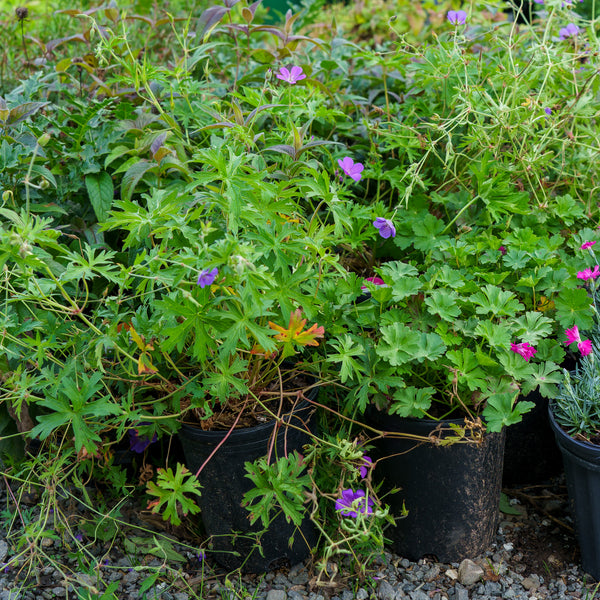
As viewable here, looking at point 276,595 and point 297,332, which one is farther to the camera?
point 276,595

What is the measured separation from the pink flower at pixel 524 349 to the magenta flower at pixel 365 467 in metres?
0.44

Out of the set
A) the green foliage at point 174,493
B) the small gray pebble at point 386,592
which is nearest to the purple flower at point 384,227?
the green foliage at point 174,493

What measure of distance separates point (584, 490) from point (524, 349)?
15.8 inches

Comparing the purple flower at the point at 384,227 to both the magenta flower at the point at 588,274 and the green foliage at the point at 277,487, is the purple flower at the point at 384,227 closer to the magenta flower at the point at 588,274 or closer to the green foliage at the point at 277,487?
the magenta flower at the point at 588,274

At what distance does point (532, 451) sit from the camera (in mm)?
2035

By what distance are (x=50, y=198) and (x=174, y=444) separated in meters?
0.86

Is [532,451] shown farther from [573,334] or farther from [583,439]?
[573,334]

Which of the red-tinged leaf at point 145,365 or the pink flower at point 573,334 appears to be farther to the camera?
the pink flower at point 573,334

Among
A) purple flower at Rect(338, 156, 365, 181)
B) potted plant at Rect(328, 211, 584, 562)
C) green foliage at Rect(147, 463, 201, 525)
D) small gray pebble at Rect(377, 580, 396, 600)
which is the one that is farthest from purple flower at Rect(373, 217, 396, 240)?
small gray pebble at Rect(377, 580, 396, 600)

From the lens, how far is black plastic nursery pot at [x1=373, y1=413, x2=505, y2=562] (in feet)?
5.41

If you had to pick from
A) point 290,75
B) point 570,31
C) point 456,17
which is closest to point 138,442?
point 290,75

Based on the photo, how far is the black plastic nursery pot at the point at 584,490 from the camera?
158 cm

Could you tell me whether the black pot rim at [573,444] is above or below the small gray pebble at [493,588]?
above

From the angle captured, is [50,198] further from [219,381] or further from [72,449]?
[219,381]
